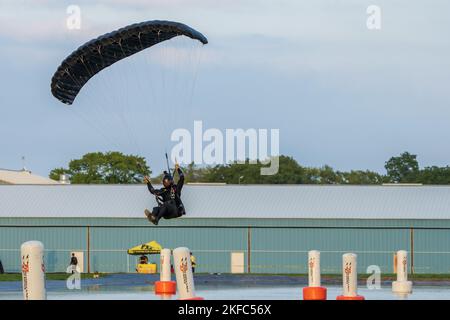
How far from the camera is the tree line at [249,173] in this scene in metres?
147

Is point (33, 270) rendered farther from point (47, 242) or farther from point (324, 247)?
point (47, 242)

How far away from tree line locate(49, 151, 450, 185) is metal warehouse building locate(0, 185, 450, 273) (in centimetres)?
7198

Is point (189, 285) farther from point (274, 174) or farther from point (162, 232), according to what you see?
point (274, 174)

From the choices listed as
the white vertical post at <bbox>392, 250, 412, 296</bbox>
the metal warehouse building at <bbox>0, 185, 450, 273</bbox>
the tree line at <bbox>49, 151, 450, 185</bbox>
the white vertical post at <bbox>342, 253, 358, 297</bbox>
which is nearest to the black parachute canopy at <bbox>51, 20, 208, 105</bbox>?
the white vertical post at <bbox>392, 250, 412, 296</bbox>

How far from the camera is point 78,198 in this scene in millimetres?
73250

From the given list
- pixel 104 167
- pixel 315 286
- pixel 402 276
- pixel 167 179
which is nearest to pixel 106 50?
pixel 167 179

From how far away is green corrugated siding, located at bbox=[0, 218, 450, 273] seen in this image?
68.8 m

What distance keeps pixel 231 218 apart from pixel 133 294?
32946 mm

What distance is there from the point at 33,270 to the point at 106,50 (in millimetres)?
28603

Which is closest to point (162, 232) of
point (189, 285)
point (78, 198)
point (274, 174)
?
point (78, 198)

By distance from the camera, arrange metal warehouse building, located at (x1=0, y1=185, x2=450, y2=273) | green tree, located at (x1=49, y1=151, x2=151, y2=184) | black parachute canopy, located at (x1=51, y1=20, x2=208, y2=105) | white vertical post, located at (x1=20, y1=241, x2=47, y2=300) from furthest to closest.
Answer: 1. green tree, located at (x1=49, y1=151, x2=151, y2=184)
2. metal warehouse building, located at (x1=0, y1=185, x2=450, y2=273)
3. black parachute canopy, located at (x1=51, y1=20, x2=208, y2=105)
4. white vertical post, located at (x1=20, y1=241, x2=47, y2=300)

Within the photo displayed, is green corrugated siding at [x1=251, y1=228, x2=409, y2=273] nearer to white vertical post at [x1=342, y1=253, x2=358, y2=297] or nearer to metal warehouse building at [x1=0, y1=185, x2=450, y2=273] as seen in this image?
metal warehouse building at [x1=0, y1=185, x2=450, y2=273]

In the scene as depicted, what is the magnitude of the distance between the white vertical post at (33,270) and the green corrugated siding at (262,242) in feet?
162

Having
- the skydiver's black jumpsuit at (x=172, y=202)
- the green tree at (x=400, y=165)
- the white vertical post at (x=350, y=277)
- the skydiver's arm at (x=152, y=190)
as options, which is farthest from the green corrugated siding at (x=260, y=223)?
the green tree at (x=400, y=165)
